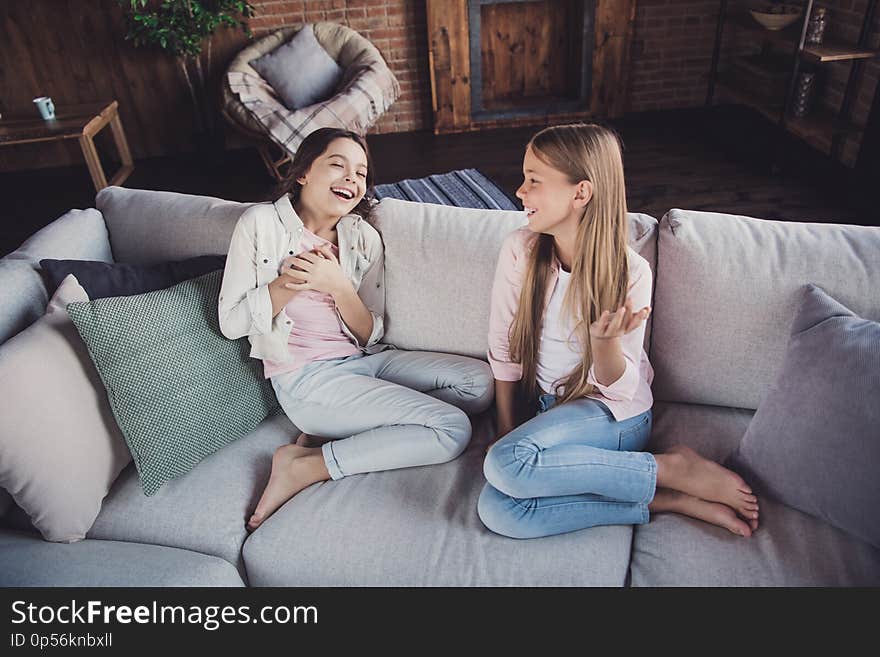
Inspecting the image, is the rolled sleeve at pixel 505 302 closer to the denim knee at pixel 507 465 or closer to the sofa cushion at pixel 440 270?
the sofa cushion at pixel 440 270

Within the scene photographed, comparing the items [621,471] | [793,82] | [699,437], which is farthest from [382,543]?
[793,82]

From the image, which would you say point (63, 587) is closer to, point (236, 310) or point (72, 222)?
point (236, 310)

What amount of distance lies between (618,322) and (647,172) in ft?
9.49

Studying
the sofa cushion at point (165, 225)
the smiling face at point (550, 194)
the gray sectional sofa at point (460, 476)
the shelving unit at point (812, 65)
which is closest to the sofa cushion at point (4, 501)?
the gray sectional sofa at point (460, 476)

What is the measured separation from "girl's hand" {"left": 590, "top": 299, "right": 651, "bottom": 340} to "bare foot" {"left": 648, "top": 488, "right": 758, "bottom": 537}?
1.18 feet

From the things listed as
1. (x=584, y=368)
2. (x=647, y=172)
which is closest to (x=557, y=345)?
(x=584, y=368)

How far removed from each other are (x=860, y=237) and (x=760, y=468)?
22.4 inches

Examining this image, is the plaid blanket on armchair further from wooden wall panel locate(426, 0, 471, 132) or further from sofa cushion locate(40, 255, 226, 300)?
A: sofa cushion locate(40, 255, 226, 300)

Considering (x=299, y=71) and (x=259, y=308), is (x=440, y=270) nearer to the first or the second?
(x=259, y=308)

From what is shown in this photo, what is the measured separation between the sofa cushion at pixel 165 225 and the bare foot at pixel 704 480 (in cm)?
122

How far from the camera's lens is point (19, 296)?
1432 mm

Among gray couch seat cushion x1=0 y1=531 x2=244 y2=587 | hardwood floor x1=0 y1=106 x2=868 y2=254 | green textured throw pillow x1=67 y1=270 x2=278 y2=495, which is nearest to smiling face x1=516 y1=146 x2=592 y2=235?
green textured throw pillow x1=67 y1=270 x2=278 y2=495

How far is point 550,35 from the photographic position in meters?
4.50

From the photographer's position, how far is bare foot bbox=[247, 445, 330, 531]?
1354 mm
